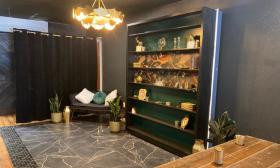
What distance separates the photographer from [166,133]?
4164mm

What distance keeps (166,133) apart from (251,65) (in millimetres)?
1994

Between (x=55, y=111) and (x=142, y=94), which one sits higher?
(x=142, y=94)

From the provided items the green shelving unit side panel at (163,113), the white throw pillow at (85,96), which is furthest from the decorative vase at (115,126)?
the white throw pillow at (85,96)

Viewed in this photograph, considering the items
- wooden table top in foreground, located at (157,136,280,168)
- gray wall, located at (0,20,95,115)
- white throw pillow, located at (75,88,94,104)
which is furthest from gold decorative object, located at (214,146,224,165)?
gray wall, located at (0,20,95,115)

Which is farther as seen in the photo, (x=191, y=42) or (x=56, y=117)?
(x=56, y=117)

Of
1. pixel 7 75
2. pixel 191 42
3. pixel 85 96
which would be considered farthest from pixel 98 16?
pixel 7 75

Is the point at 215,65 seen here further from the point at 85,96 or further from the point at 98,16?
the point at 85,96

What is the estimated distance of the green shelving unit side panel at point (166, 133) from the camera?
3748 mm

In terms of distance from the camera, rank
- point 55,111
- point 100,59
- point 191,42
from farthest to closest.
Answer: point 100,59 → point 55,111 → point 191,42

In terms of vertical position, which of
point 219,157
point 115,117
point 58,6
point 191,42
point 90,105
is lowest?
point 115,117

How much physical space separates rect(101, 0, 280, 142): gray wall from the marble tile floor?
4.33ft

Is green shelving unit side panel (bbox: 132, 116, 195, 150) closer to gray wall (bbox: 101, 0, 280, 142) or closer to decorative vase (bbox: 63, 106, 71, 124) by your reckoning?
gray wall (bbox: 101, 0, 280, 142)

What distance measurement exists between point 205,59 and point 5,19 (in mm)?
5598

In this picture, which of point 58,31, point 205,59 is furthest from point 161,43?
point 58,31
